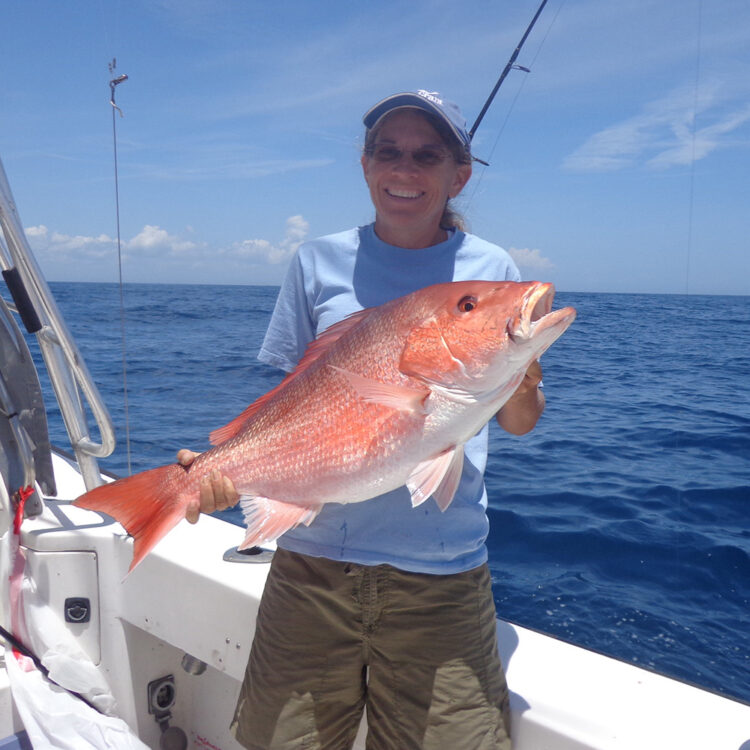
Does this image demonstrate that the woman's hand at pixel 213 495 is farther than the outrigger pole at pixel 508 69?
No

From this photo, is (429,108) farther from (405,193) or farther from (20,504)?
(20,504)

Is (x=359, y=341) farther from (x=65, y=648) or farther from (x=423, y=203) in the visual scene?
(x=65, y=648)

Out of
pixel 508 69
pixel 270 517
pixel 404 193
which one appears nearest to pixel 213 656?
pixel 270 517

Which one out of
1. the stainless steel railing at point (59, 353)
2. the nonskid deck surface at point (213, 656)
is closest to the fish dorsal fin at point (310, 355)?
the nonskid deck surface at point (213, 656)

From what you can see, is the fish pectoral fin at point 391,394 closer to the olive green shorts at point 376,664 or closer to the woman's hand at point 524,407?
the woman's hand at point 524,407

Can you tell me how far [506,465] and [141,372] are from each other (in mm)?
8204

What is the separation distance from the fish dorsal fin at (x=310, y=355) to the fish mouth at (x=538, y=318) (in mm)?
412

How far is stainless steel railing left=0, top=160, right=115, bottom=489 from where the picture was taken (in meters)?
2.39

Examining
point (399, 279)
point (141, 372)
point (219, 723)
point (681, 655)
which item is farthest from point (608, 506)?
point (141, 372)

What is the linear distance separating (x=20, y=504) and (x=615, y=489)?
4637 millimetres

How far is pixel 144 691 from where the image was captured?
2746 millimetres

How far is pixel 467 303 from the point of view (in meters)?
1.57

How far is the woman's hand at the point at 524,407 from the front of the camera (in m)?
1.74

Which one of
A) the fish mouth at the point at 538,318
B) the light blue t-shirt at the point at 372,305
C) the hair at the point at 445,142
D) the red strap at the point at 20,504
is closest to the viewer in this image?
the fish mouth at the point at 538,318
